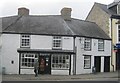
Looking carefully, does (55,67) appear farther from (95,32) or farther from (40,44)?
(95,32)

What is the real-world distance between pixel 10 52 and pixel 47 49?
4.03m

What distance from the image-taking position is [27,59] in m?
29.2

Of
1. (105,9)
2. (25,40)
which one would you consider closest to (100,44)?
(105,9)

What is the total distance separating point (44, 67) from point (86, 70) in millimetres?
4990

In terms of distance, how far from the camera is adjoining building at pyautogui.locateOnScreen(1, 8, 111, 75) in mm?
29141

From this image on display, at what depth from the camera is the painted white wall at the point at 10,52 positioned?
2906 cm

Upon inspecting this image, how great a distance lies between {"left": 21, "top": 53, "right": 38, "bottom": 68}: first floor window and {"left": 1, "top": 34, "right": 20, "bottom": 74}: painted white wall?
0.64 meters

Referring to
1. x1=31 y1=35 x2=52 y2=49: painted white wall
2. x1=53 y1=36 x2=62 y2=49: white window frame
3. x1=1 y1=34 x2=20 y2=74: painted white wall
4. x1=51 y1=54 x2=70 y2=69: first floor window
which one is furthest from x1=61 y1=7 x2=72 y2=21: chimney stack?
x1=1 y1=34 x2=20 y2=74: painted white wall

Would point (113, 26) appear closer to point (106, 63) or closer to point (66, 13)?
point (106, 63)

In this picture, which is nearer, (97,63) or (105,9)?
(97,63)

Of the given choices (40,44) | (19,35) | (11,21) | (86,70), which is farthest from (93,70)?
(11,21)

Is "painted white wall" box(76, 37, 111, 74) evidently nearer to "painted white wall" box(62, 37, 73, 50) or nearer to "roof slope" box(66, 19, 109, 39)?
"painted white wall" box(62, 37, 73, 50)

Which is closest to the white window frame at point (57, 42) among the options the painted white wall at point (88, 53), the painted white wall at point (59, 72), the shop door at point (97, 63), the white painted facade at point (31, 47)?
the white painted facade at point (31, 47)

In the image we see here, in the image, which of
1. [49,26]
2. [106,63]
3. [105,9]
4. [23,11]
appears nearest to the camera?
[49,26]
